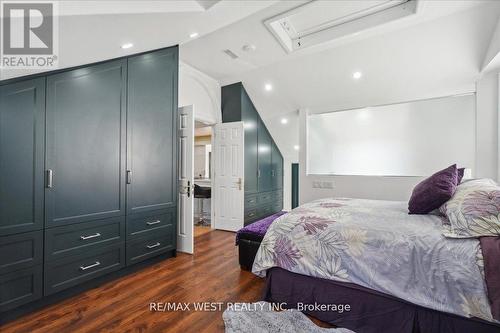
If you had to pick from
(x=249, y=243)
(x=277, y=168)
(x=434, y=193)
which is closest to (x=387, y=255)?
(x=434, y=193)

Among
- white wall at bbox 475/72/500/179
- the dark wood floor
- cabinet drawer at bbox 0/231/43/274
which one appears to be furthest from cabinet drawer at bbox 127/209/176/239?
white wall at bbox 475/72/500/179

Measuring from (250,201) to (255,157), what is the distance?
94 cm

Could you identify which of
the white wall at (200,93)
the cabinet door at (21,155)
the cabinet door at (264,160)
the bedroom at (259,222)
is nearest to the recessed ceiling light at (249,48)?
the bedroom at (259,222)

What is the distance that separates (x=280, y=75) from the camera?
4109 millimetres

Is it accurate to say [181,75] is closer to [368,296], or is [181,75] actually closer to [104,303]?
[104,303]

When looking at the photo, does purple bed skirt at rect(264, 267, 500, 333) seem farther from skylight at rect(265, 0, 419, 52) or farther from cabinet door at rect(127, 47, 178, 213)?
skylight at rect(265, 0, 419, 52)

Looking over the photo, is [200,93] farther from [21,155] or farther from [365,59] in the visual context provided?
[21,155]

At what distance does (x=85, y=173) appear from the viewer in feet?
7.33

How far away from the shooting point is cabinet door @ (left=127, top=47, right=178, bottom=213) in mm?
2643

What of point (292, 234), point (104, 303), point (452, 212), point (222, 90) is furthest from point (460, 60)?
point (104, 303)

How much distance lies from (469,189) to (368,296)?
1.10 m

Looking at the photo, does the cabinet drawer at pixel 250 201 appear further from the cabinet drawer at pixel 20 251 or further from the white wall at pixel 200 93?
the cabinet drawer at pixel 20 251

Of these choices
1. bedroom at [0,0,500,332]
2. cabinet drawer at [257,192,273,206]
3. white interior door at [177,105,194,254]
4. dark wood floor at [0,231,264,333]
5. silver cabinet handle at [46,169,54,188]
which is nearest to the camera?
bedroom at [0,0,500,332]

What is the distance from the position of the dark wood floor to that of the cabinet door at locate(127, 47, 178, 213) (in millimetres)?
768
